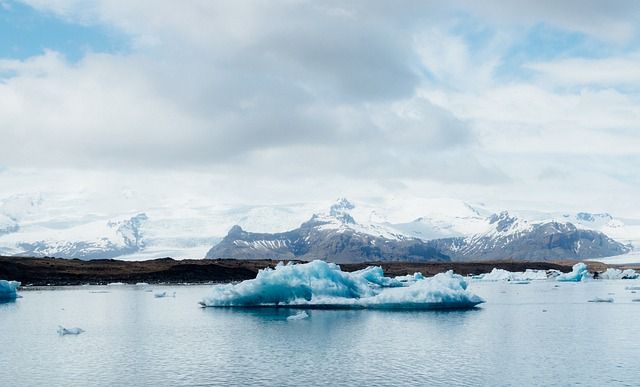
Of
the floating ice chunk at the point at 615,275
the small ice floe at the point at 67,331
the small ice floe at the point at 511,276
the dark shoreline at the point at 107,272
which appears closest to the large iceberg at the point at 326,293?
the small ice floe at the point at 67,331

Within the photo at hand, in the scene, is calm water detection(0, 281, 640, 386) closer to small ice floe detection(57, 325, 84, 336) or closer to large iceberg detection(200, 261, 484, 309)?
small ice floe detection(57, 325, 84, 336)

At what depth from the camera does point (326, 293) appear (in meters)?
45.2

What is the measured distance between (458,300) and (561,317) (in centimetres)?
616

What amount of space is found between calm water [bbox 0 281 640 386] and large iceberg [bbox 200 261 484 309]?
3.01 ft

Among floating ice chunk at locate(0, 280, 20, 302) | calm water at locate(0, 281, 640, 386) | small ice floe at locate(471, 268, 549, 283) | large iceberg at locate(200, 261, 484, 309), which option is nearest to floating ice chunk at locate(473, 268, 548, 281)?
small ice floe at locate(471, 268, 549, 283)

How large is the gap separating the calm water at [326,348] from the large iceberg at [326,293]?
0.92m

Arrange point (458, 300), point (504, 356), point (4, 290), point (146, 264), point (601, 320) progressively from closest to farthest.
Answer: point (504, 356) < point (601, 320) < point (458, 300) < point (4, 290) < point (146, 264)

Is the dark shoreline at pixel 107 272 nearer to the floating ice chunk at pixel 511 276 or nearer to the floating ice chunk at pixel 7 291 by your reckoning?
the floating ice chunk at pixel 7 291

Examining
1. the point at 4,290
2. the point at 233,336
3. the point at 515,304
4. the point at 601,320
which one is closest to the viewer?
the point at 233,336

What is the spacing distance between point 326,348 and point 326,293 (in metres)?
16.7

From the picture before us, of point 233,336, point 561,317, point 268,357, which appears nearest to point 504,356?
point 268,357

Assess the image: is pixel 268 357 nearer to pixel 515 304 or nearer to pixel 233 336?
pixel 233 336

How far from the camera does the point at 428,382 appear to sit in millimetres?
21500

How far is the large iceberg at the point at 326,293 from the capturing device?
1710 inches
